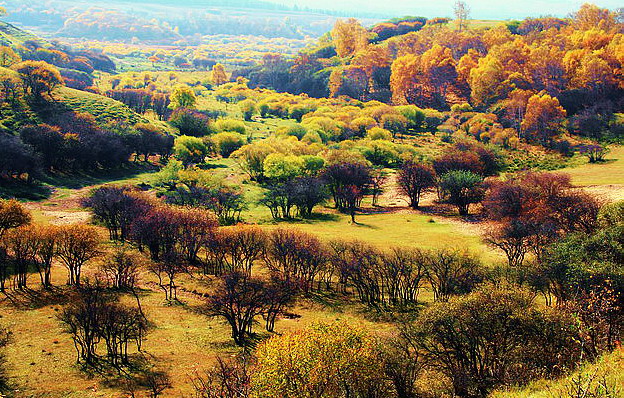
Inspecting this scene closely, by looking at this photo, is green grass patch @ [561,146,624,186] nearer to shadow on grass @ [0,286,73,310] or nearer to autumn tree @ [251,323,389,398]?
autumn tree @ [251,323,389,398]

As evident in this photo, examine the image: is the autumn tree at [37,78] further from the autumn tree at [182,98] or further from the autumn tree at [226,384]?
the autumn tree at [226,384]

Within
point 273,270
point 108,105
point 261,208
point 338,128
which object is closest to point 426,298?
point 273,270

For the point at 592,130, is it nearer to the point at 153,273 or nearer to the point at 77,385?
the point at 153,273

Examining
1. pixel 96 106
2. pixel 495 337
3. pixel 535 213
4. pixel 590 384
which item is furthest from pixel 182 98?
pixel 590 384

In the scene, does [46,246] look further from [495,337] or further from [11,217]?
[495,337]

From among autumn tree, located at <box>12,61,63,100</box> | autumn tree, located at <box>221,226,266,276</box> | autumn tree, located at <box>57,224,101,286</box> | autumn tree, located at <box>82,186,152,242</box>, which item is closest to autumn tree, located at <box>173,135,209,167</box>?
autumn tree, located at <box>82,186,152,242</box>
